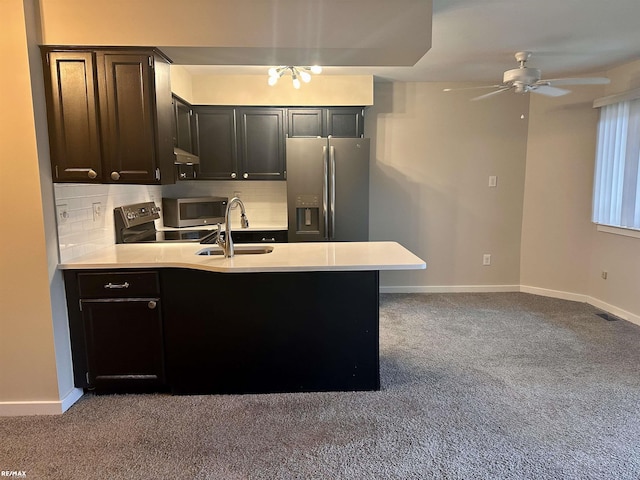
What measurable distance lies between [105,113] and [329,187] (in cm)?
206

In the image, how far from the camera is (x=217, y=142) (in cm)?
428

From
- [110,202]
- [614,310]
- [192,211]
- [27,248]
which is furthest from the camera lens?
[192,211]

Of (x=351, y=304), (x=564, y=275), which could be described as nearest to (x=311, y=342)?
(x=351, y=304)

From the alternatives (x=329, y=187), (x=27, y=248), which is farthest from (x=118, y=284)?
(x=329, y=187)

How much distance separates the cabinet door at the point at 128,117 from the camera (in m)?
2.44

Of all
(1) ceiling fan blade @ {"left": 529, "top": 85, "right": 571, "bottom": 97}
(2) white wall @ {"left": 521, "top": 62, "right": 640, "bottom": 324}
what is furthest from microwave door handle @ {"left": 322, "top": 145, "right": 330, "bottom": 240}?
(2) white wall @ {"left": 521, "top": 62, "right": 640, "bottom": 324}

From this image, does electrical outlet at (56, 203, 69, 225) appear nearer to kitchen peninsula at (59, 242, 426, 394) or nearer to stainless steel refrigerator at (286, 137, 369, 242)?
kitchen peninsula at (59, 242, 426, 394)

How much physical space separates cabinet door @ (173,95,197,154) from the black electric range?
66cm

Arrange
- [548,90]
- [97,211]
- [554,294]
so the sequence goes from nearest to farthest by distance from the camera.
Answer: [97,211] < [548,90] < [554,294]

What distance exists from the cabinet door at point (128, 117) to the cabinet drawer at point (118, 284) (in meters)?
0.58

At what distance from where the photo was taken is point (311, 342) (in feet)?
8.28

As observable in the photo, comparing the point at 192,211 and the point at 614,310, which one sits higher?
the point at 192,211

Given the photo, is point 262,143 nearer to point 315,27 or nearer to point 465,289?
point 315,27

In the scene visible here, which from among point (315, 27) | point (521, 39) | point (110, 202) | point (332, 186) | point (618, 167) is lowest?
point (110, 202)
